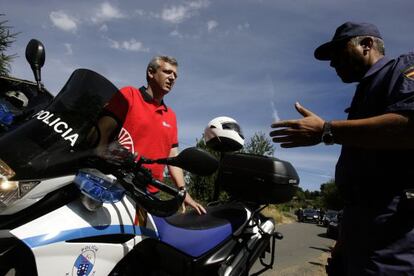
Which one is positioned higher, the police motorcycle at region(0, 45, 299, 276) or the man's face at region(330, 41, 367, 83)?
the man's face at region(330, 41, 367, 83)

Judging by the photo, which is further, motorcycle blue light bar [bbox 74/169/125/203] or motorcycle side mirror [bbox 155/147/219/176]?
motorcycle side mirror [bbox 155/147/219/176]

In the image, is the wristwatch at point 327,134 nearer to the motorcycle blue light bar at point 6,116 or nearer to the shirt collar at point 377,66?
the shirt collar at point 377,66

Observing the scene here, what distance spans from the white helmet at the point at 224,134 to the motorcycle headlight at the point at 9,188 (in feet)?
4.85

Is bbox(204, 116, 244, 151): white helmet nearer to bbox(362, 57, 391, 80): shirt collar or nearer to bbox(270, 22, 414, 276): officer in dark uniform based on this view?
bbox(270, 22, 414, 276): officer in dark uniform

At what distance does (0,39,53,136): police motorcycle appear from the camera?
2322mm

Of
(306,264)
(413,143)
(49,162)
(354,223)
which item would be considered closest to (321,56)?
(413,143)

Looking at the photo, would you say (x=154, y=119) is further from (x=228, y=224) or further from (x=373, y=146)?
(x=373, y=146)

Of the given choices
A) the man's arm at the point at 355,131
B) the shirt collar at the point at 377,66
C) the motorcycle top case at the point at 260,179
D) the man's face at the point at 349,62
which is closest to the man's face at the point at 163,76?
the motorcycle top case at the point at 260,179

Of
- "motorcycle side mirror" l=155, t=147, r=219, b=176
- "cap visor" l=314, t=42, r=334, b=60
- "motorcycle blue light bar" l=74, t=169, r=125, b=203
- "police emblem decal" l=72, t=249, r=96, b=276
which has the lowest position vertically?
"police emblem decal" l=72, t=249, r=96, b=276

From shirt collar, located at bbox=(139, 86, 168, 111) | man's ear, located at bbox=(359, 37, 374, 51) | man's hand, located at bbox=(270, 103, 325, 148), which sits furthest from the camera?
shirt collar, located at bbox=(139, 86, 168, 111)

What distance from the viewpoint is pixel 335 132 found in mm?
2039

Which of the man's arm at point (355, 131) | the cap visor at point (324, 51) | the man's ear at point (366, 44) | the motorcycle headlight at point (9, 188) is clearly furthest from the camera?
the cap visor at point (324, 51)

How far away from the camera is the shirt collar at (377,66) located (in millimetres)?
2172

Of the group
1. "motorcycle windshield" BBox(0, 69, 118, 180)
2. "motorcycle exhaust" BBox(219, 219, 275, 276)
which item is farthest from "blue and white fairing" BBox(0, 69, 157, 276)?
"motorcycle exhaust" BBox(219, 219, 275, 276)
